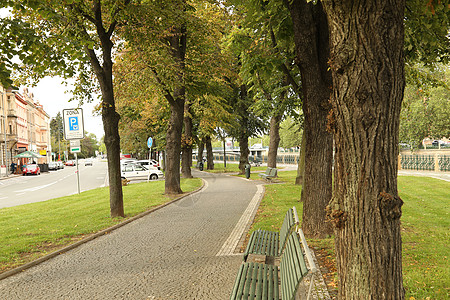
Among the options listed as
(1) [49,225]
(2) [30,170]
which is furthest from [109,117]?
(2) [30,170]

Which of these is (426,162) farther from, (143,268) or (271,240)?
(143,268)

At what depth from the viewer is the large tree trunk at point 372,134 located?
325cm

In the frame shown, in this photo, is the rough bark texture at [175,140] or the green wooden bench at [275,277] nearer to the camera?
the green wooden bench at [275,277]

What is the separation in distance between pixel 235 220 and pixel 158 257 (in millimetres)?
3771

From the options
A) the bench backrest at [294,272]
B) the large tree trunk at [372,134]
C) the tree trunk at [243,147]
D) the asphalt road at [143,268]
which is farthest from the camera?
the tree trunk at [243,147]

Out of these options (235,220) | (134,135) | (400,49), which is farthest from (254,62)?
(134,135)

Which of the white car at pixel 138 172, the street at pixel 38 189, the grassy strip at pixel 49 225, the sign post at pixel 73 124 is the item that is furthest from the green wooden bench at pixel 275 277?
the white car at pixel 138 172

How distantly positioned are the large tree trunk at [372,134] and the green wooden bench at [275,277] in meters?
0.52

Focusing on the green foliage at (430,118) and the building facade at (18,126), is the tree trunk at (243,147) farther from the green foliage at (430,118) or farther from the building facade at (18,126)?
the building facade at (18,126)

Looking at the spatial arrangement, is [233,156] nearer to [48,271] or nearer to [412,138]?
[412,138]

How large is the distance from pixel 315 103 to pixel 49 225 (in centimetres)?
754

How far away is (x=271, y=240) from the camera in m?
5.91

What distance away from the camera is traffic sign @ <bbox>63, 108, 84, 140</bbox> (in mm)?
15060

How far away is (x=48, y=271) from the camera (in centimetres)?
600
